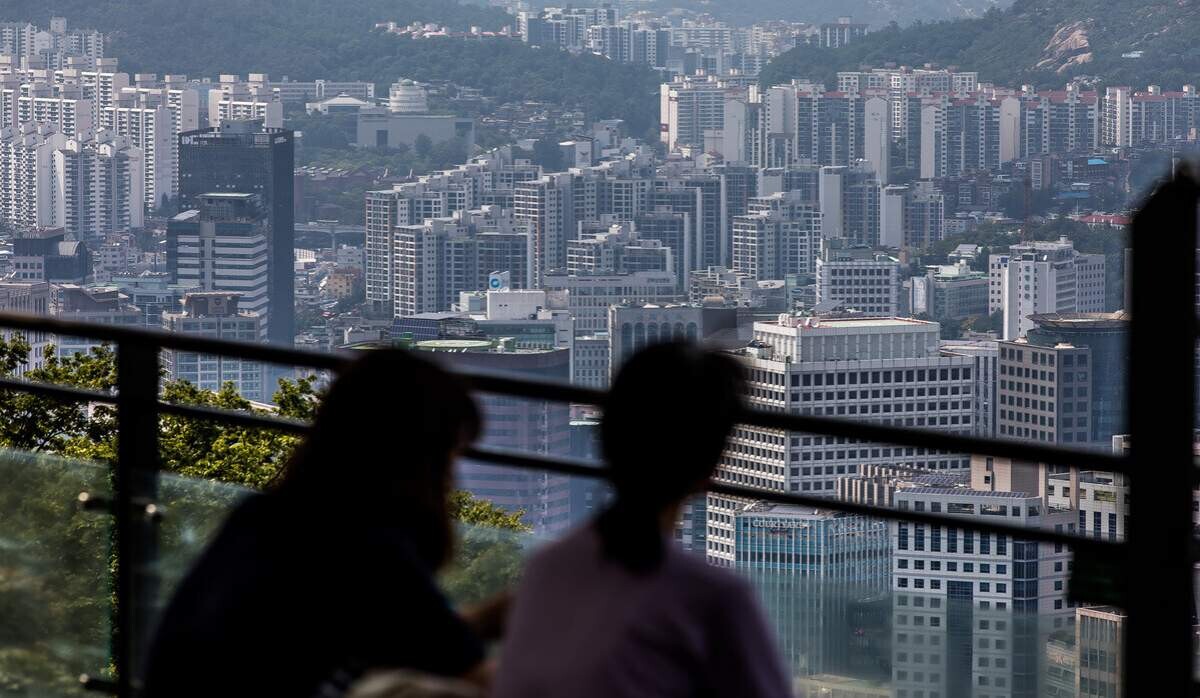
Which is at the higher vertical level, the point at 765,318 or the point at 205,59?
the point at 205,59

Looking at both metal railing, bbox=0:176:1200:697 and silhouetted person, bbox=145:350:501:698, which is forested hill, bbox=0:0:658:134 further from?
silhouetted person, bbox=145:350:501:698

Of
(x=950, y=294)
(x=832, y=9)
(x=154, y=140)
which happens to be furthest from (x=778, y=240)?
(x=154, y=140)

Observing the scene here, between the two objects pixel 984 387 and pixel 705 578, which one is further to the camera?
pixel 984 387

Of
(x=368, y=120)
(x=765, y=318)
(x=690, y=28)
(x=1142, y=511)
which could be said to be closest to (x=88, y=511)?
(x=1142, y=511)

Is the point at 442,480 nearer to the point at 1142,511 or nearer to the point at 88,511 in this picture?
the point at 1142,511

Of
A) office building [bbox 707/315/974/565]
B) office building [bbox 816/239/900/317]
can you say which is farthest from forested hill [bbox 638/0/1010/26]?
office building [bbox 707/315/974/565]

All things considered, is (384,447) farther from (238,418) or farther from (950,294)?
(950,294)
